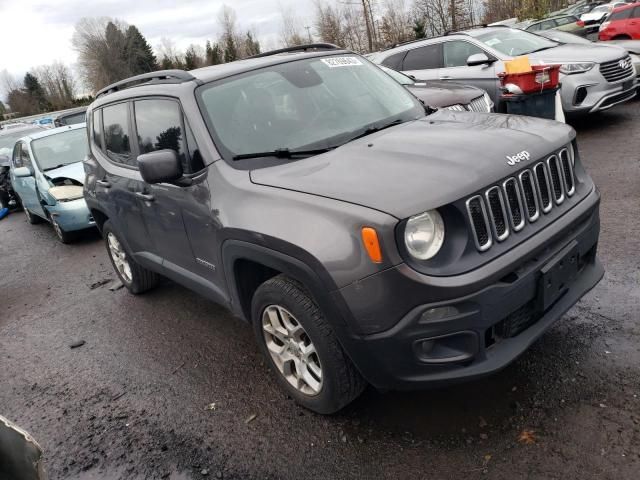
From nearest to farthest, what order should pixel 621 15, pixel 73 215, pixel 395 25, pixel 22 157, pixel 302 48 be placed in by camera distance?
pixel 302 48
pixel 73 215
pixel 22 157
pixel 621 15
pixel 395 25

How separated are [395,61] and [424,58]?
0.63 metres

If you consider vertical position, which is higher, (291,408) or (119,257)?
(119,257)

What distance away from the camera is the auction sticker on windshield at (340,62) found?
3.97 meters

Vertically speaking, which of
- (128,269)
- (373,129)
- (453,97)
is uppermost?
(373,129)

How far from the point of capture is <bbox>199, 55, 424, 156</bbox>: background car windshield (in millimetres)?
3326

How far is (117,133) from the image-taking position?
4496 millimetres

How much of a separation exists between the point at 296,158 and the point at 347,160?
363mm

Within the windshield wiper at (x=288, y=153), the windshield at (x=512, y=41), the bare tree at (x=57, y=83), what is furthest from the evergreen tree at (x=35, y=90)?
the windshield wiper at (x=288, y=153)

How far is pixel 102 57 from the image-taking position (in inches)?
2965

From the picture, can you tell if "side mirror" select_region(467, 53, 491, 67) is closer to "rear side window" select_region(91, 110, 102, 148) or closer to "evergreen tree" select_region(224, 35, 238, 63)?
"rear side window" select_region(91, 110, 102, 148)

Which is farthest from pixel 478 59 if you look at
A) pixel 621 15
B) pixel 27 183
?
pixel 621 15

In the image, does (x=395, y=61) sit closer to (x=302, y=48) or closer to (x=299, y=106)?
(x=302, y=48)

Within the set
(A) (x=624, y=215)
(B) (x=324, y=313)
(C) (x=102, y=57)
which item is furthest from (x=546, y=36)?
(C) (x=102, y=57)

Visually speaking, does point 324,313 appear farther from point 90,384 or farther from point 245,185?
point 90,384
